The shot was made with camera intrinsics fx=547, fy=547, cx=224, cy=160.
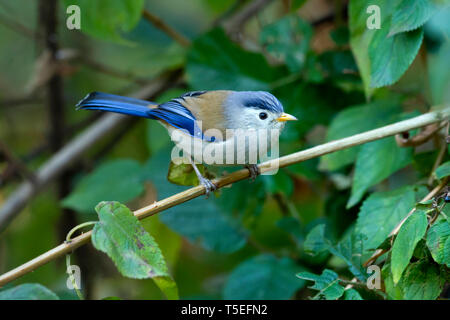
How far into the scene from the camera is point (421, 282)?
192 centimetres

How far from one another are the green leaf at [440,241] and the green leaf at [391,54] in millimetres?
629

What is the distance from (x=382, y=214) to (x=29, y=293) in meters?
1.44

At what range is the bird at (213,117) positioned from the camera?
2479 millimetres

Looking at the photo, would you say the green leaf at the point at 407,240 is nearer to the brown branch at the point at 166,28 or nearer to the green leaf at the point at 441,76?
the green leaf at the point at 441,76

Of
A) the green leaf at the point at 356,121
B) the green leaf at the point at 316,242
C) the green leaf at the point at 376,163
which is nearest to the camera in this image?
the green leaf at the point at 316,242

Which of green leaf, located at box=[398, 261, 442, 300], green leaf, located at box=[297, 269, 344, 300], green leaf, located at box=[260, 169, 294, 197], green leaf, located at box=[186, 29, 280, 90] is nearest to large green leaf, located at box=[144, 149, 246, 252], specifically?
green leaf, located at box=[260, 169, 294, 197]

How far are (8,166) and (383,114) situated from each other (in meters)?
2.23

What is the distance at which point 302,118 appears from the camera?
2.99 meters

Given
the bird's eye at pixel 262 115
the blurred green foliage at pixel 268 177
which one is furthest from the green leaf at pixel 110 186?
the bird's eye at pixel 262 115

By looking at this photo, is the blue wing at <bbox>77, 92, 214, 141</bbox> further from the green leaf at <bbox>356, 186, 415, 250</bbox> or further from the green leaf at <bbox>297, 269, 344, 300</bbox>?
the green leaf at <bbox>297, 269, 344, 300</bbox>

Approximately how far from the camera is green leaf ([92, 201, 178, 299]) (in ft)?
5.65

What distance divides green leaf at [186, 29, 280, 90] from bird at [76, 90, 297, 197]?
1.10 ft

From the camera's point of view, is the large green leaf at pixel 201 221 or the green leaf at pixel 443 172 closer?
the green leaf at pixel 443 172
